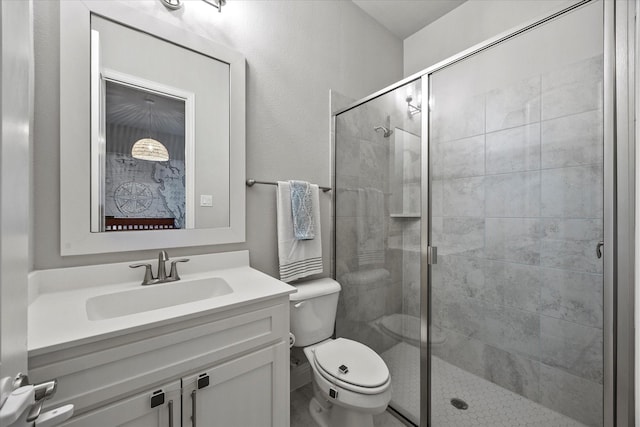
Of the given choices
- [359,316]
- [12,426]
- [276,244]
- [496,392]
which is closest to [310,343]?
[359,316]

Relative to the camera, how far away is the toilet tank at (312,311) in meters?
1.44

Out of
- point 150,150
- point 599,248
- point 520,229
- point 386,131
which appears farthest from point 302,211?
point 599,248

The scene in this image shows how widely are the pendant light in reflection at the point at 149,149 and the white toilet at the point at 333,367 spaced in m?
0.92

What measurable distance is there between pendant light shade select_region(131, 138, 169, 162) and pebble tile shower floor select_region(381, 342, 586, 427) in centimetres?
157

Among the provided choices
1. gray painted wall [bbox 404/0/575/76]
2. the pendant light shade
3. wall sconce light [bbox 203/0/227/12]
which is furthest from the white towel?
gray painted wall [bbox 404/0/575/76]

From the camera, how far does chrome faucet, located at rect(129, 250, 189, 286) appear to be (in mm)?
1134

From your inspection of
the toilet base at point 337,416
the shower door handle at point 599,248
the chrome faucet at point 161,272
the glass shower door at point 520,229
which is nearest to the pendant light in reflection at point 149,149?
the chrome faucet at point 161,272

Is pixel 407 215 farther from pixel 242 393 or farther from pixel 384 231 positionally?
pixel 242 393

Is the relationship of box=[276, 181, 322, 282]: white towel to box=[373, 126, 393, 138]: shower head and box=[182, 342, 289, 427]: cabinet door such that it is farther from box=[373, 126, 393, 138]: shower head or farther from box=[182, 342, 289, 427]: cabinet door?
box=[373, 126, 393, 138]: shower head

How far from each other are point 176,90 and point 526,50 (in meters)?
1.56

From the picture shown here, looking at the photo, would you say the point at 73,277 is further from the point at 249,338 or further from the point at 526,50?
the point at 526,50

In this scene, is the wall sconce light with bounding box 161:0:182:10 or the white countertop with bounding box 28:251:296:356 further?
the wall sconce light with bounding box 161:0:182:10

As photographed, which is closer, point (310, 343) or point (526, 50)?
point (526, 50)

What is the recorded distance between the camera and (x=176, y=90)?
4.20 feet
